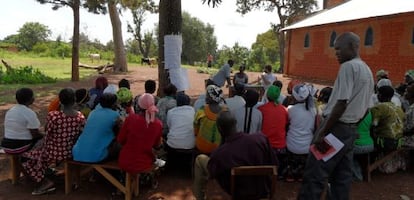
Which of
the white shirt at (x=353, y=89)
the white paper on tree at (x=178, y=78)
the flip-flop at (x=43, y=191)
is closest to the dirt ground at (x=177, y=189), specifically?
the flip-flop at (x=43, y=191)

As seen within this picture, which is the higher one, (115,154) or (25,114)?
(25,114)

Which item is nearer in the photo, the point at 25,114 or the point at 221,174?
the point at 221,174

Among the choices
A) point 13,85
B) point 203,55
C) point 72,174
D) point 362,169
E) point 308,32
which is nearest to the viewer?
point 72,174

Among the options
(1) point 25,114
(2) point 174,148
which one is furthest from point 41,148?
(2) point 174,148

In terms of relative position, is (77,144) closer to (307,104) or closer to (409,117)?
(307,104)

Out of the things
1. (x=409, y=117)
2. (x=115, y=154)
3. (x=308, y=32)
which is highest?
(x=308, y=32)

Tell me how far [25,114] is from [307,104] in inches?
136

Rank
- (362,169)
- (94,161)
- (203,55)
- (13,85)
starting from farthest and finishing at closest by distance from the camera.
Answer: (203,55)
(13,85)
(362,169)
(94,161)

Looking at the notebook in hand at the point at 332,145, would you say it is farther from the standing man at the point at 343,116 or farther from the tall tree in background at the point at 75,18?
the tall tree in background at the point at 75,18

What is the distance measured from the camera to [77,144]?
463cm

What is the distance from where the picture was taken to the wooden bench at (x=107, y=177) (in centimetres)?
448

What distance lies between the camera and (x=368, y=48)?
18.1 m

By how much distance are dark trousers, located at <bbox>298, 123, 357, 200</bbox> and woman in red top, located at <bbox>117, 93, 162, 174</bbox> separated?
5.71 ft

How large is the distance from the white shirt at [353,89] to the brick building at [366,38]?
12.9 meters
